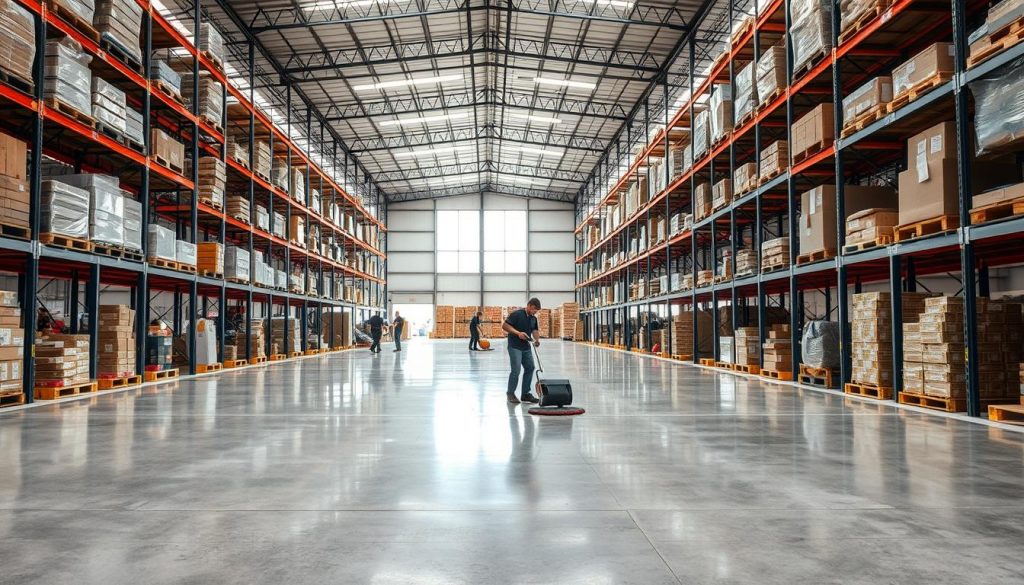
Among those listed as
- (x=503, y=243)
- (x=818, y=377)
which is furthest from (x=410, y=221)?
(x=818, y=377)

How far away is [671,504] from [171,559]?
2.52 meters

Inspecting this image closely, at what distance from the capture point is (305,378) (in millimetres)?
12703

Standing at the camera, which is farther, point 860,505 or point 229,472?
point 229,472

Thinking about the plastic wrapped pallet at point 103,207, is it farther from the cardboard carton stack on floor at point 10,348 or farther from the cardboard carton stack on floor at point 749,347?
the cardboard carton stack on floor at point 749,347

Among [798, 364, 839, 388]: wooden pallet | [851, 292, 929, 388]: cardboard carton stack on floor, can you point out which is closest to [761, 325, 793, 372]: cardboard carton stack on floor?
[798, 364, 839, 388]: wooden pallet

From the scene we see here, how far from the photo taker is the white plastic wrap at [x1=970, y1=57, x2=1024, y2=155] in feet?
22.1

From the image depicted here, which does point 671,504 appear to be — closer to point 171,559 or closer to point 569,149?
→ point 171,559

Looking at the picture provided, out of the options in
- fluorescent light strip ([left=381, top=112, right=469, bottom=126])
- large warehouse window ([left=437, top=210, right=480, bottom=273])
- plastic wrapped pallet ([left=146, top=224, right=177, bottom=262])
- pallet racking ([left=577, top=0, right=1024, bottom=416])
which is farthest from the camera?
large warehouse window ([left=437, top=210, right=480, bottom=273])

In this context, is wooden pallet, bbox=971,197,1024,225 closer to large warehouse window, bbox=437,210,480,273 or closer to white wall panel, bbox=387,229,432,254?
large warehouse window, bbox=437,210,480,273

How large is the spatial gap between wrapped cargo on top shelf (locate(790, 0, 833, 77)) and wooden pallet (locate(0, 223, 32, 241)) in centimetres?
1178

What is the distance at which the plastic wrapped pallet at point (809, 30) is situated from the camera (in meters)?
10.6

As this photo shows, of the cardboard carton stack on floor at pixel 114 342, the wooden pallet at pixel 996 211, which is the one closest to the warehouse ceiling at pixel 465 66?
the cardboard carton stack on floor at pixel 114 342

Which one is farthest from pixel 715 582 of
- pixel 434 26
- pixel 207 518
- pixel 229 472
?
pixel 434 26

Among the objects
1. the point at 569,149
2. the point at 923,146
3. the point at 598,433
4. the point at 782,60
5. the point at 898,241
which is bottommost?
the point at 598,433
